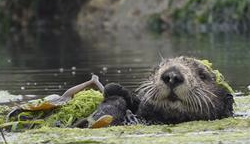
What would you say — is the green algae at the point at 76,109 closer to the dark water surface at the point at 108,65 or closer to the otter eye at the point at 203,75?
the otter eye at the point at 203,75

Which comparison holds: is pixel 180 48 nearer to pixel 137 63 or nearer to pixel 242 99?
pixel 137 63

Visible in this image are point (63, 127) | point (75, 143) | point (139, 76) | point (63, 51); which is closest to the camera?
point (75, 143)

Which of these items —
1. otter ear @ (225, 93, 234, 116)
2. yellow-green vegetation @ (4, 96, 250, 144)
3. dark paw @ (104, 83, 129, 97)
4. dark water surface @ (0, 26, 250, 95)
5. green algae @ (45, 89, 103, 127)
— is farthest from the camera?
dark water surface @ (0, 26, 250, 95)

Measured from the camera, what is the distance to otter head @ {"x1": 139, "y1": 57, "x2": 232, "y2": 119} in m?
6.22

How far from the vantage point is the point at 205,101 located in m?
6.44

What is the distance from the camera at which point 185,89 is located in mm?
6285

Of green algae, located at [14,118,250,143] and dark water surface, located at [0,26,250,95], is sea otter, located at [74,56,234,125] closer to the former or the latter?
green algae, located at [14,118,250,143]

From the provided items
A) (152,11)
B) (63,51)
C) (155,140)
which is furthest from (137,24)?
(155,140)

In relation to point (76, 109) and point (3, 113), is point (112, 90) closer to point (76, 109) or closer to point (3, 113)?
point (76, 109)

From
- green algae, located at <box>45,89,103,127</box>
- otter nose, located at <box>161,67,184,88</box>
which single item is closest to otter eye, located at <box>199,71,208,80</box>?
otter nose, located at <box>161,67,184,88</box>

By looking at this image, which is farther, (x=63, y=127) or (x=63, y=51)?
(x=63, y=51)

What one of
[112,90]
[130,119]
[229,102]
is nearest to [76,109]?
[112,90]

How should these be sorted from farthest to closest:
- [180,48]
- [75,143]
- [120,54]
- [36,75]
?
[180,48] < [120,54] < [36,75] < [75,143]

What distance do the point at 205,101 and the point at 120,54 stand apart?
1213 cm
